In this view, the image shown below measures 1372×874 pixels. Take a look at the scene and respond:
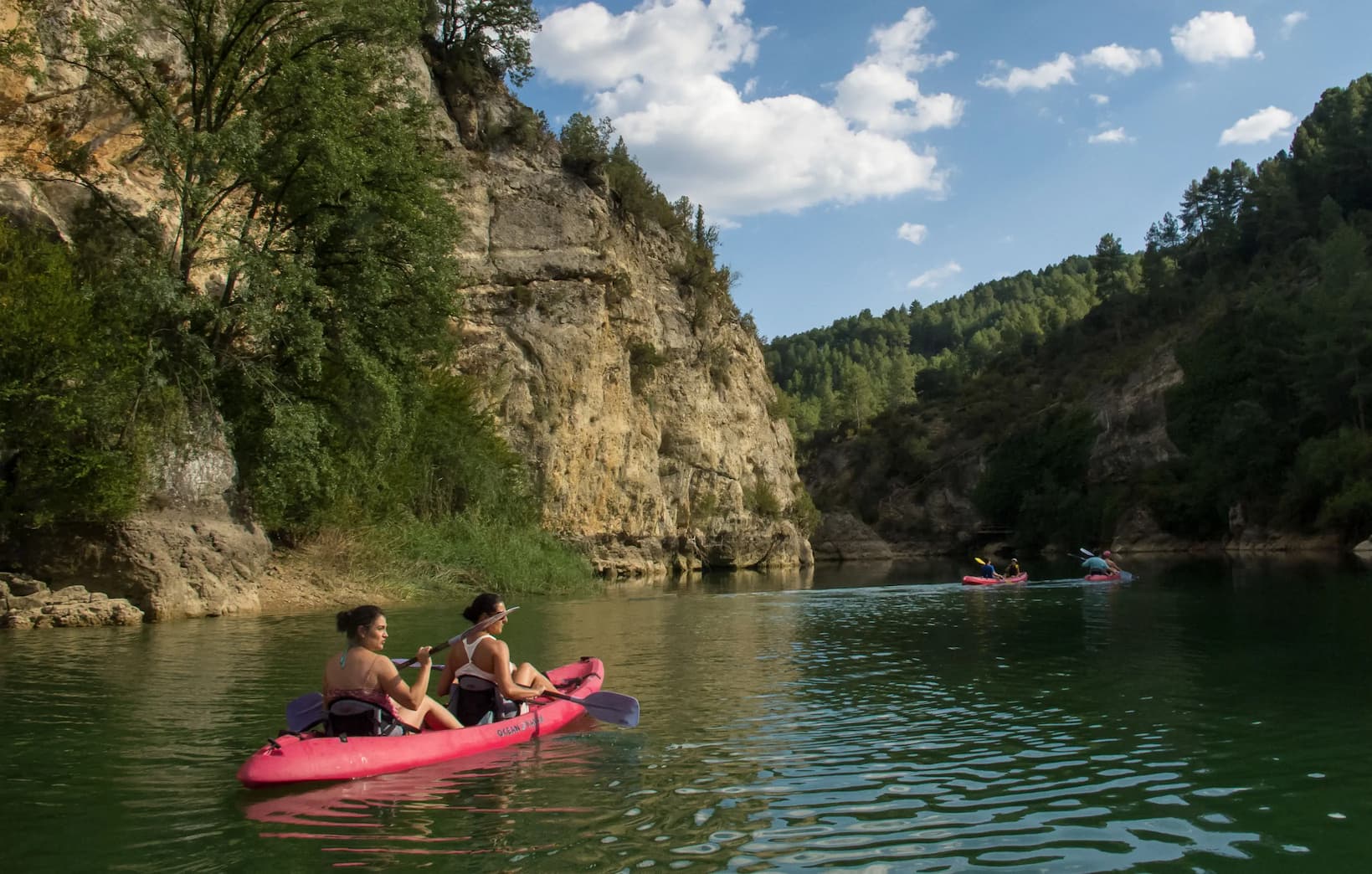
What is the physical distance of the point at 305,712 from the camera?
852cm

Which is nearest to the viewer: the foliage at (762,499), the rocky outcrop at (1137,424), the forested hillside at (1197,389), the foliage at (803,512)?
the forested hillside at (1197,389)

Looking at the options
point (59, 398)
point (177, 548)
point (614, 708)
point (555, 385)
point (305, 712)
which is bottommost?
point (614, 708)

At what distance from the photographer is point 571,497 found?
1663 inches

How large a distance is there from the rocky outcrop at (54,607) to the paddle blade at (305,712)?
1099 cm

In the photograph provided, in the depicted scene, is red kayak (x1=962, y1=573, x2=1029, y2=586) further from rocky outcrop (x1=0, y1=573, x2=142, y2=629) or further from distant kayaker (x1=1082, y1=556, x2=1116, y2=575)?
rocky outcrop (x1=0, y1=573, x2=142, y2=629)

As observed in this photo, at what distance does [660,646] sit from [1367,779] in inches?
414

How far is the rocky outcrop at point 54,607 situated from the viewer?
55.8ft

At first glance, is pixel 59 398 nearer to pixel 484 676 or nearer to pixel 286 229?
pixel 286 229

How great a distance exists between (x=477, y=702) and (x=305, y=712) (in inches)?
57.9

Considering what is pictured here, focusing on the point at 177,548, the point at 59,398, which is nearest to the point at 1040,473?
the point at 177,548

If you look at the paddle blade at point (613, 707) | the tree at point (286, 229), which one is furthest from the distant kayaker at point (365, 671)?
the tree at point (286, 229)

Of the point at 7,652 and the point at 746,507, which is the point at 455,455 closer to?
the point at 7,652

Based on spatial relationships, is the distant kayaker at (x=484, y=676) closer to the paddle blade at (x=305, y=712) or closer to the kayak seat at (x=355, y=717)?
the paddle blade at (x=305, y=712)

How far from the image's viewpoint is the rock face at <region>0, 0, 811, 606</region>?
1973 cm
